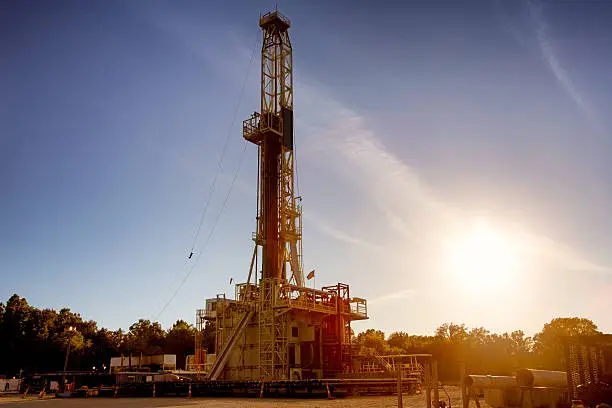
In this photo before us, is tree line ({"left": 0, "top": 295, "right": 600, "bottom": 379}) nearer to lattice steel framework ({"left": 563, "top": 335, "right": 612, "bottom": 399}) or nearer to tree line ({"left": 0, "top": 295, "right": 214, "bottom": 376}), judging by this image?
tree line ({"left": 0, "top": 295, "right": 214, "bottom": 376})

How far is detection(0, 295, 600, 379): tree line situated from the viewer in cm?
7050

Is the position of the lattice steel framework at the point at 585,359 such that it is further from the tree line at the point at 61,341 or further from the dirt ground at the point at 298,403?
the tree line at the point at 61,341

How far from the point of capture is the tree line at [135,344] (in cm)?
7050

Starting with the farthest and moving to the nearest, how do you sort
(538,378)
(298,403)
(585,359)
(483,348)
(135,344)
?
(135,344) < (483,348) < (298,403) < (538,378) < (585,359)

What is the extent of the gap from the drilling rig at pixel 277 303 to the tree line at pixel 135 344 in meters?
29.1

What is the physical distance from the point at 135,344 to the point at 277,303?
56.5 m

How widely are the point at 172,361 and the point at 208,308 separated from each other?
699 inches

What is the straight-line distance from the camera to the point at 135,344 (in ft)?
288

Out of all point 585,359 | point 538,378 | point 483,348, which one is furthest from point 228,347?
point 483,348

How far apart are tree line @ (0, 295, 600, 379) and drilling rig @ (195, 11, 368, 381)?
29094 mm

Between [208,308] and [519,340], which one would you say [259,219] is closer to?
[208,308]

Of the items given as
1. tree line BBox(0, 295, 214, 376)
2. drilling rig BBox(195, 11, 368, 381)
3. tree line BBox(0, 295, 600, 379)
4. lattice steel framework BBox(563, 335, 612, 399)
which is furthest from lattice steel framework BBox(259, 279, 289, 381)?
tree line BBox(0, 295, 214, 376)

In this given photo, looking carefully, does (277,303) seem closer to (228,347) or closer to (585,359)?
(228,347)

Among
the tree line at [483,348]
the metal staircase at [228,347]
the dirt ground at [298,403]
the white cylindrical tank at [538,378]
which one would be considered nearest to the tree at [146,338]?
the tree line at [483,348]
